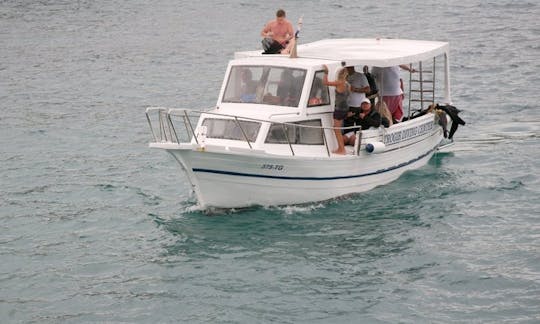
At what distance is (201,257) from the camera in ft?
55.5

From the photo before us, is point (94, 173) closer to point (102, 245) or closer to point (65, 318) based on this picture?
point (102, 245)

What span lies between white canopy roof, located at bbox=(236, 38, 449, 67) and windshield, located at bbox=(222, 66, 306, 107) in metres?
0.91

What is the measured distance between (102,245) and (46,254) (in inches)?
43.0

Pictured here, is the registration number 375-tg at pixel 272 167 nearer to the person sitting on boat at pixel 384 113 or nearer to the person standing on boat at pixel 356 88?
the person standing on boat at pixel 356 88

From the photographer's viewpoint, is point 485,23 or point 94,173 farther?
point 485,23

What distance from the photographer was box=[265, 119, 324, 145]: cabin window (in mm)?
18453

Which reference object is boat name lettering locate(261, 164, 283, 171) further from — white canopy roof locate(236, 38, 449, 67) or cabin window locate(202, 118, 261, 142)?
white canopy roof locate(236, 38, 449, 67)

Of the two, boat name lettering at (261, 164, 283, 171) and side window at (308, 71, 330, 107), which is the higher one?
side window at (308, 71, 330, 107)

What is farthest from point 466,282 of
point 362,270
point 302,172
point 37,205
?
point 37,205

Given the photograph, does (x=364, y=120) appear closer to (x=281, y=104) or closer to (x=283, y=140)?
(x=281, y=104)

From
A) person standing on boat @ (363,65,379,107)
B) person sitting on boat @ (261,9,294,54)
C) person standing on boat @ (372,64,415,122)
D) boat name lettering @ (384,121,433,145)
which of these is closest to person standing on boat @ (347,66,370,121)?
person standing on boat @ (363,65,379,107)

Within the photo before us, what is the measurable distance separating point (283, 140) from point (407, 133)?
12.1ft

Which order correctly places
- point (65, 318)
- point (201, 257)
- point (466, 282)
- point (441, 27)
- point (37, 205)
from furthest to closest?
point (441, 27)
point (37, 205)
point (201, 257)
point (466, 282)
point (65, 318)

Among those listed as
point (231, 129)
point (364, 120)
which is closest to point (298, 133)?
point (231, 129)
